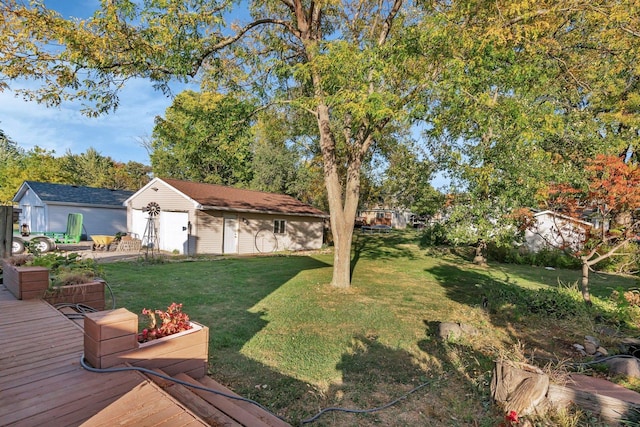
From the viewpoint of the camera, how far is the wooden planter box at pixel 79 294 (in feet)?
15.6

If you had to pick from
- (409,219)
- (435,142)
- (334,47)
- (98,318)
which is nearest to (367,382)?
(98,318)

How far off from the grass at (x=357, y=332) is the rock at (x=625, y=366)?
34.1 inches

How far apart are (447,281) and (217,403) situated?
9.75m

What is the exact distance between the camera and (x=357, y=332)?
18.3 feet

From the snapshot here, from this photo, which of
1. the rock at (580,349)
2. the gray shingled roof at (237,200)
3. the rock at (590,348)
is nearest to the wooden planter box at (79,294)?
the rock at (580,349)

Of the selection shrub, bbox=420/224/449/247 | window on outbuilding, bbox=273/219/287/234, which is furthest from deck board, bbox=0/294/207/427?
window on outbuilding, bbox=273/219/287/234

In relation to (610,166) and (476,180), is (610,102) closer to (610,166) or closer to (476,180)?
(476,180)

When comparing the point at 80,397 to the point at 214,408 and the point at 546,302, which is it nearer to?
the point at 214,408

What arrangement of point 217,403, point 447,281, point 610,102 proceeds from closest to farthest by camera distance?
point 217,403
point 447,281
point 610,102

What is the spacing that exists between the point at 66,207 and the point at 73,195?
108 centimetres

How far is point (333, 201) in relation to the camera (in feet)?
28.7

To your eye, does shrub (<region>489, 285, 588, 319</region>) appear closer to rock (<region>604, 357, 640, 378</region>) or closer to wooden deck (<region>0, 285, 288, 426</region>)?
rock (<region>604, 357, 640, 378</region>)

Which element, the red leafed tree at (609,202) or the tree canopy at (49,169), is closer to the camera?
the red leafed tree at (609,202)

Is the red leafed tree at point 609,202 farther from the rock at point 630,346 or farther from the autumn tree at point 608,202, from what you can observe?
the rock at point 630,346
